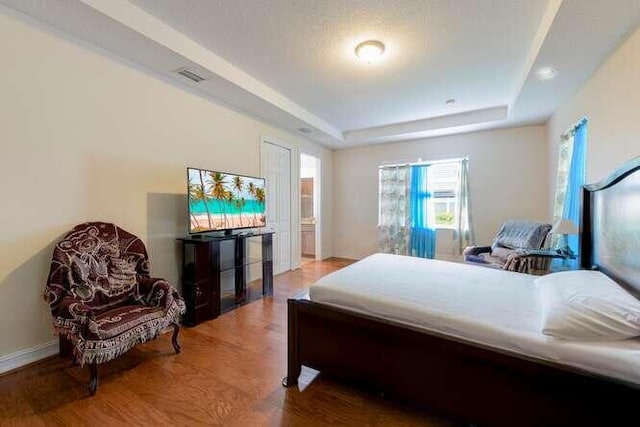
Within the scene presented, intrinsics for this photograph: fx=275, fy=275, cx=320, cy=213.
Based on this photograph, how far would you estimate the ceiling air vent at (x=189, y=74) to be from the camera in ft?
8.86

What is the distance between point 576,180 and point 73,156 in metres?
4.93

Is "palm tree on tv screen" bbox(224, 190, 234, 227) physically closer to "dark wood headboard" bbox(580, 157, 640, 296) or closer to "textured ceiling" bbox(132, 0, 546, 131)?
"textured ceiling" bbox(132, 0, 546, 131)

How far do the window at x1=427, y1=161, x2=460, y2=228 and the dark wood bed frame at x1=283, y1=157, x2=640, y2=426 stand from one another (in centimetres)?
283

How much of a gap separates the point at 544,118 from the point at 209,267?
496 centimetres

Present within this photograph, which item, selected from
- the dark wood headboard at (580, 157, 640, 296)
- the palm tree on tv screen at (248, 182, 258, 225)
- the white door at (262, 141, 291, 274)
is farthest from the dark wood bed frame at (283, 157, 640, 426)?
the white door at (262, 141, 291, 274)

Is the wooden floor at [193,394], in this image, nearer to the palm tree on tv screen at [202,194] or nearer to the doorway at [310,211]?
the palm tree on tv screen at [202,194]

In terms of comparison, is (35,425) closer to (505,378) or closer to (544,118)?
(505,378)

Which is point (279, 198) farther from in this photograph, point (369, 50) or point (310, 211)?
point (369, 50)

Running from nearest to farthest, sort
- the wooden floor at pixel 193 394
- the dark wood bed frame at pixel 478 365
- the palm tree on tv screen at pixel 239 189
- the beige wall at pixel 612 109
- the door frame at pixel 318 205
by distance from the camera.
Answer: the dark wood bed frame at pixel 478 365, the wooden floor at pixel 193 394, the beige wall at pixel 612 109, the palm tree on tv screen at pixel 239 189, the door frame at pixel 318 205

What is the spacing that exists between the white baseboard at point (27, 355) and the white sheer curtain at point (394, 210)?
15.8ft

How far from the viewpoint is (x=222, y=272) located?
3254mm

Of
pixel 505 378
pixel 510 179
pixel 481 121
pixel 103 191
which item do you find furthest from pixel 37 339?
pixel 510 179

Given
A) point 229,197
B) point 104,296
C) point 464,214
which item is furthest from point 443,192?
point 104,296

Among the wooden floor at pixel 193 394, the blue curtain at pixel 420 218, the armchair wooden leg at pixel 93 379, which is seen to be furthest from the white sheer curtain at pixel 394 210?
the armchair wooden leg at pixel 93 379
